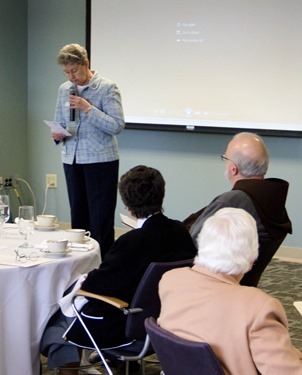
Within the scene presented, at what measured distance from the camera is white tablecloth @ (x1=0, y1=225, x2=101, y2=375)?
8.41 ft

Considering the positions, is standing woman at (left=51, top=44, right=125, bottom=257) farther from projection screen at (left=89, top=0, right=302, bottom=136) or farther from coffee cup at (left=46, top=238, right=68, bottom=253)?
coffee cup at (left=46, top=238, right=68, bottom=253)

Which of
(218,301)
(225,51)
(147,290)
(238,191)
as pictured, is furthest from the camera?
(225,51)

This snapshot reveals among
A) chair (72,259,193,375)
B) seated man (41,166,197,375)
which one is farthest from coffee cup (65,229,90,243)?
chair (72,259,193,375)

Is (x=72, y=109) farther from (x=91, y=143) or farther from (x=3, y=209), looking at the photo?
(x=3, y=209)

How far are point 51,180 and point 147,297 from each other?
432 centimetres

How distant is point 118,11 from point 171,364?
476 cm

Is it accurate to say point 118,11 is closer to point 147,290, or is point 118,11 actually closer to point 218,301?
point 147,290

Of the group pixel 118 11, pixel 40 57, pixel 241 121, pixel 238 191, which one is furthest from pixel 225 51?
pixel 238 191

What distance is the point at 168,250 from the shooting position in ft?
8.39

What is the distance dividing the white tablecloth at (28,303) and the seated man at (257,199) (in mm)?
675

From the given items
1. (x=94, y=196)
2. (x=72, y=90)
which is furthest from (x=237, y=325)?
(x=72, y=90)

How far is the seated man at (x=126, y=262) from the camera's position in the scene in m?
2.51

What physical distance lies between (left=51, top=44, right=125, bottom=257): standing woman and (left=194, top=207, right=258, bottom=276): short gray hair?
8.32 ft

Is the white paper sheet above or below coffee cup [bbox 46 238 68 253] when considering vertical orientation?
above
